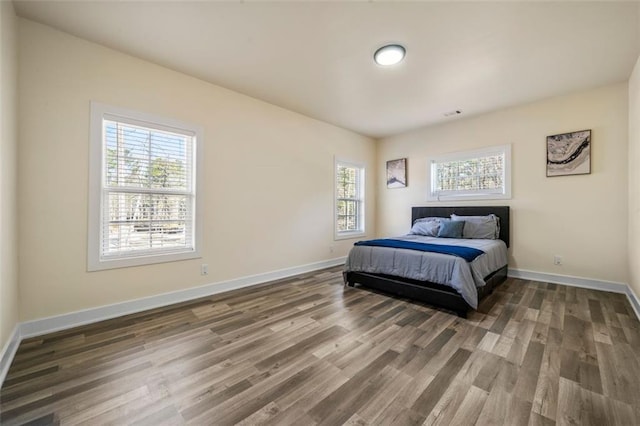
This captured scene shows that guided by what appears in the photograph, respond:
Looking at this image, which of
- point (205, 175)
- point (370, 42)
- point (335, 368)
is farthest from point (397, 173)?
point (335, 368)

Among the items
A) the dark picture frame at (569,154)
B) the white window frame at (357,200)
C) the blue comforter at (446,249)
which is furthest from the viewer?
the white window frame at (357,200)

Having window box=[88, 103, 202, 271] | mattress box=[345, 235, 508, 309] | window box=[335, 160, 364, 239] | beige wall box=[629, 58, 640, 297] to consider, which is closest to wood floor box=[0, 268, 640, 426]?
mattress box=[345, 235, 508, 309]

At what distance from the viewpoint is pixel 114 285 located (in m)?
2.69

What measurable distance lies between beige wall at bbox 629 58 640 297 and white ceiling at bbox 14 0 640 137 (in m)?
0.29

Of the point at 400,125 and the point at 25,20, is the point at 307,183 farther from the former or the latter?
the point at 25,20

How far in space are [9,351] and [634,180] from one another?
6095 mm

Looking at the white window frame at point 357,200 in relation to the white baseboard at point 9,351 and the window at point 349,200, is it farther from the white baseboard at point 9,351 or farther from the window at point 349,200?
the white baseboard at point 9,351

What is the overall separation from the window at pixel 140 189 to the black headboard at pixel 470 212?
3.98 metres

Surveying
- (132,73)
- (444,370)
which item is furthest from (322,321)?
(132,73)

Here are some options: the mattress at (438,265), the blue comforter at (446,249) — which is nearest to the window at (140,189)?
the mattress at (438,265)

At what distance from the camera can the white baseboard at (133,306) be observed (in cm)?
233

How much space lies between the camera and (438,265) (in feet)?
9.46

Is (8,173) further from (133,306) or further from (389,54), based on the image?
(389,54)

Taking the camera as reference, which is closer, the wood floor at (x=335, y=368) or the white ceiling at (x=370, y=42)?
the wood floor at (x=335, y=368)
